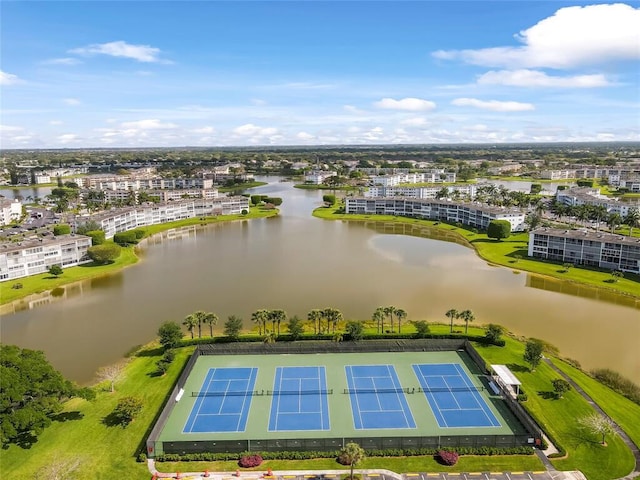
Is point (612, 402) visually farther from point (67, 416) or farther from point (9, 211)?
point (9, 211)

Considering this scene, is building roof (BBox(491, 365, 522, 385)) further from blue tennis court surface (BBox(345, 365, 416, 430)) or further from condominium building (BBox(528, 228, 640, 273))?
condominium building (BBox(528, 228, 640, 273))

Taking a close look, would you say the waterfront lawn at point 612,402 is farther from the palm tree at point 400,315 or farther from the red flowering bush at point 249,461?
the red flowering bush at point 249,461

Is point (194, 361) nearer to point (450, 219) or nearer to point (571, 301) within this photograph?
point (571, 301)

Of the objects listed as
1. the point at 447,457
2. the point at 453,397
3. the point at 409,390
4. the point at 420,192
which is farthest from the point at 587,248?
the point at 420,192

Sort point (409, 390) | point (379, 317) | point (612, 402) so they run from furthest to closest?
point (379, 317) → point (409, 390) → point (612, 402)

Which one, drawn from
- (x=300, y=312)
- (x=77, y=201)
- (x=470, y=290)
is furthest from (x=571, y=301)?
(x=77, y=201)
